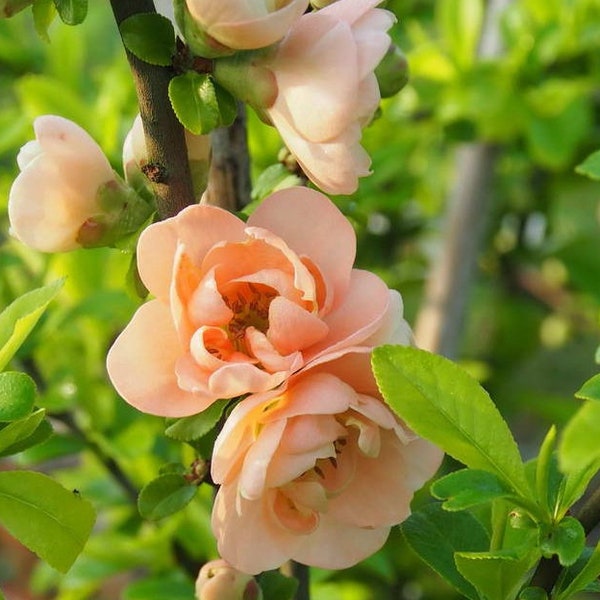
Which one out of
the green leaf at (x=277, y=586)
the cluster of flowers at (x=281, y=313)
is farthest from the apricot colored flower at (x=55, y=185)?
the green leaf at (x=277, y=586)

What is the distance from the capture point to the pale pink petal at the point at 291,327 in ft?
1.69

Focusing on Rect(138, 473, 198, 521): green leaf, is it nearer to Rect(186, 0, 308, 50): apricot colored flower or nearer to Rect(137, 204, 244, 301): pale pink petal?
Rect(137, 204, 244, 301): pale pink petal

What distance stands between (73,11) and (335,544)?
0.97 ft

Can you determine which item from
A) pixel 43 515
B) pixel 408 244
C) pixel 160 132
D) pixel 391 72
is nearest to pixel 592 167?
pixel 391 72

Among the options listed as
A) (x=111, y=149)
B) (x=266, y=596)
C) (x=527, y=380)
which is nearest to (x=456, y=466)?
(x=527, y=380)

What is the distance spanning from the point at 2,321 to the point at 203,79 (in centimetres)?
17

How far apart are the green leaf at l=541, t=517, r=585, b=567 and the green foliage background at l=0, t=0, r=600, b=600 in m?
0.31

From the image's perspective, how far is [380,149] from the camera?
1.18 m

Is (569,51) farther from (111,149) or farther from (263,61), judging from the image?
(263,61)

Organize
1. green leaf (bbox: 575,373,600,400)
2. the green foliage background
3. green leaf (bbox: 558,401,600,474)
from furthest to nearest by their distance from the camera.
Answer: the green foliage background → green leaf (bbox: 575,373,600,400) → green leaf (bbox: 558,401,600,474)

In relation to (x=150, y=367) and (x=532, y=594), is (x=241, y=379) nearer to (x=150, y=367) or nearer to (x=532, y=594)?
(x=150, y=367)

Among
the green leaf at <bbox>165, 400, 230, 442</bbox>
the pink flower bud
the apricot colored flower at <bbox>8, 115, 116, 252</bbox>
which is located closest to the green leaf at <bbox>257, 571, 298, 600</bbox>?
the pink flower bud

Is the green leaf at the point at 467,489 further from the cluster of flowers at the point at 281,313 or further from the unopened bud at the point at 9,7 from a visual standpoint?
the unopened bud at the point at 9,7

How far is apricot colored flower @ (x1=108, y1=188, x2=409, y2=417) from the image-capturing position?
52 centimetres
